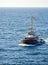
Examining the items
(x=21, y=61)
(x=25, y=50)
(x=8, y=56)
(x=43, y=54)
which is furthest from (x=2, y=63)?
(x=25, y=50)

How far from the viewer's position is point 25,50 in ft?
211

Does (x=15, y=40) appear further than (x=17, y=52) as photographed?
Yes

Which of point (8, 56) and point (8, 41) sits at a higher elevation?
point (8, 41)

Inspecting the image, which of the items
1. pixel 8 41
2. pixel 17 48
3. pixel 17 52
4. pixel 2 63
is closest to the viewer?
pixel 2 63

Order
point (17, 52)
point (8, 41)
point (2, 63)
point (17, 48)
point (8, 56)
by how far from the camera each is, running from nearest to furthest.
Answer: point (2, 63) < point (8, 56) < point (17, 52) < point (17, 48) < point (8, 41)

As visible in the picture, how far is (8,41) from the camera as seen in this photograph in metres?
76.7

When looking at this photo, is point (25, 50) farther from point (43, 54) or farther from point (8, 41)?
point (8, 41)

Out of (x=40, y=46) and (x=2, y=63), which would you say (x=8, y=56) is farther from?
(x=40, y=46)

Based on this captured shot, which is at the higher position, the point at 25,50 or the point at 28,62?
the point at 25,50

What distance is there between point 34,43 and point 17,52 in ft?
31.9

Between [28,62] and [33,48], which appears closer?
[28,62]

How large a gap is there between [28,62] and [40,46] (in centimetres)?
1845

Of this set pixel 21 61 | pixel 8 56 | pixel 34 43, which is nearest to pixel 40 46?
pixel 34 43

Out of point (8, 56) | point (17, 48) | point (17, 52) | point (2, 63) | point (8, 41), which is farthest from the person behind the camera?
point (8, 41)
